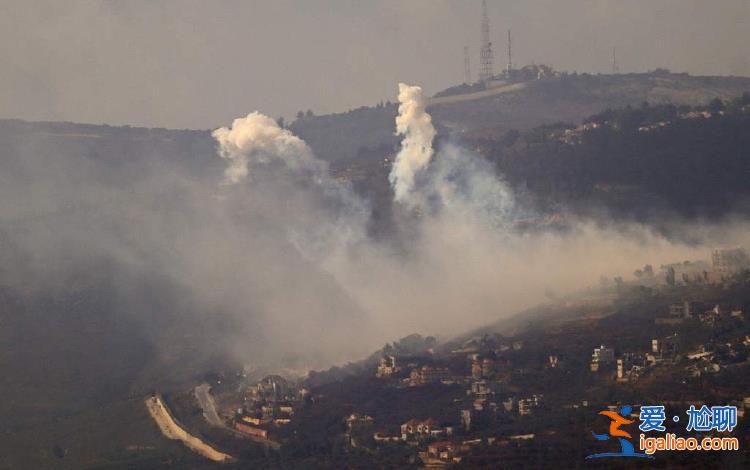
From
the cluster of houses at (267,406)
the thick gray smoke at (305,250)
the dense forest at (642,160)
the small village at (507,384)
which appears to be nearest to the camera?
the small village at (507,384)

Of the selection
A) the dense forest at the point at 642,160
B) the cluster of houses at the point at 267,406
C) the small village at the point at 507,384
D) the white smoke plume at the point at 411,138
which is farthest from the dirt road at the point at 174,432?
the dense forest at the point at 642,160

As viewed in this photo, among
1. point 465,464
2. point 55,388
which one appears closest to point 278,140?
point 55,388

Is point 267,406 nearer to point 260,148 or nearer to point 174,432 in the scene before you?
point 174,432

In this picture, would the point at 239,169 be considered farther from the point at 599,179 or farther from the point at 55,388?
the point at 55,388

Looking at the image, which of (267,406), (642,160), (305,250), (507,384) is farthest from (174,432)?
(642,160)

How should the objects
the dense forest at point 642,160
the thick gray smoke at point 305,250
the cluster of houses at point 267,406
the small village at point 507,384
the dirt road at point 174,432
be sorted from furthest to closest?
1. the dense forest at point 642,160
2. the thick gray smoke at point 305,250
3. the cluster of houses at point 267,406
4. the dirt road at point 174,432
5. the small village at point 507,384

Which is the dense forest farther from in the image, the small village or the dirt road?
the dirt road

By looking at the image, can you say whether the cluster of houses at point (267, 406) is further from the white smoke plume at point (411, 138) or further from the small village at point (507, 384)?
the white smoke plume at point (411, 138)

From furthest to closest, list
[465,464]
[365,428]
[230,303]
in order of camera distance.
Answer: [230,303] < [365,428] < [465,464]

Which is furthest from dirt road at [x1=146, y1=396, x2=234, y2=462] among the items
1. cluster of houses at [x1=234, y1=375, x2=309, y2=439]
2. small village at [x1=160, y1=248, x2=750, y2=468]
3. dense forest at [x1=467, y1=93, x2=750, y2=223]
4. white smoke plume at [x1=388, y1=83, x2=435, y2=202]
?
dense forest at [x1=467, y1=93, x2=750, y2=223]
